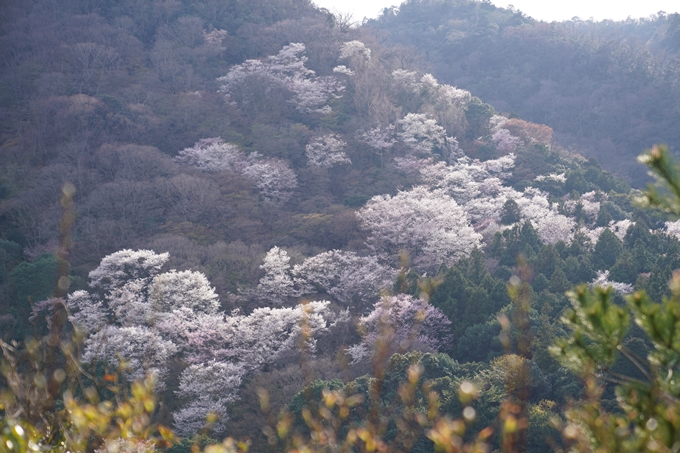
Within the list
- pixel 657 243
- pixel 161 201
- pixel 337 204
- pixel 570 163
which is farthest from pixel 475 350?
pixel 570 163

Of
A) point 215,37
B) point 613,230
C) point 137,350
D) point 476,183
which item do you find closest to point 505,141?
point 476,183

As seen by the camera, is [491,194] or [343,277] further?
[491,194]

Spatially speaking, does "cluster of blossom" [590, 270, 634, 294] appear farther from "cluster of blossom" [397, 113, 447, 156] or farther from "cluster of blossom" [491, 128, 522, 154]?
"cluster of blossom" [491, 128, 522, 154]

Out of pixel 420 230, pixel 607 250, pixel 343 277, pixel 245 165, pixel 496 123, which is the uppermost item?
pixel 607 250

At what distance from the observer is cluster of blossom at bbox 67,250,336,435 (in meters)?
15.2

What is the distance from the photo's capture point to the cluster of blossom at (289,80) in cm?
3753

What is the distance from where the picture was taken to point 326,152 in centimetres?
3262

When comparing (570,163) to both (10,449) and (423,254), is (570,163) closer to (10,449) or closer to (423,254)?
(423,254)

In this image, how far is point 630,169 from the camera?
4203 cm

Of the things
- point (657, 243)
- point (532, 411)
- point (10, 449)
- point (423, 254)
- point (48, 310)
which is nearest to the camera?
point (10, 449)

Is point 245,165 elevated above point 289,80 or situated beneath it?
situated beneath

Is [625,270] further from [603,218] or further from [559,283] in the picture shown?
[603,218]

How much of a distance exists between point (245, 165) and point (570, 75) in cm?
3494

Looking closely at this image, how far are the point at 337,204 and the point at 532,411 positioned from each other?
17670 mm
